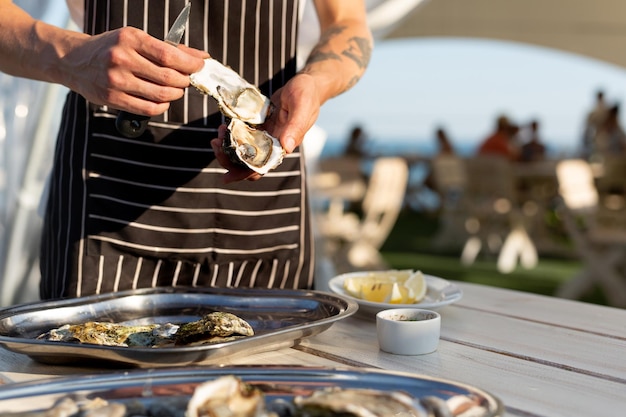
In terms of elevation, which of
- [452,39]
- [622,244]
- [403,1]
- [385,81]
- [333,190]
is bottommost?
[622,244]

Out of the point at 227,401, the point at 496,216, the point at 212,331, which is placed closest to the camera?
the point at 227,401

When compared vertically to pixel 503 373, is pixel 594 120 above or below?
above

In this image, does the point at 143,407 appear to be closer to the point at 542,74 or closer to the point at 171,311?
A: the point at 171,311

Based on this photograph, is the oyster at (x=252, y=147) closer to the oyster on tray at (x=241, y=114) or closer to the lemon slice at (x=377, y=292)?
the oyster on tray at (x=241, y=114)

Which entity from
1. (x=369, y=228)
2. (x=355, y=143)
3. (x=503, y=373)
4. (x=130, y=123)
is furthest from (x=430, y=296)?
(x=355, y=143)

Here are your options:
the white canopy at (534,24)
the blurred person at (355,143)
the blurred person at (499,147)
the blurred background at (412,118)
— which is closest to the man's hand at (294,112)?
the blurred background at (412,118)

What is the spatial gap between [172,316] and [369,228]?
5811mm

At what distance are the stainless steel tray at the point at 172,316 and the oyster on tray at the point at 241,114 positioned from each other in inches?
8.7

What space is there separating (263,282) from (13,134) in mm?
1289

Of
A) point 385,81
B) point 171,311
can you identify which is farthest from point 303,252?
point 385,81

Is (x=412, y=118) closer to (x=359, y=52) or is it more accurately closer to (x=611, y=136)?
(x=611, y=136)

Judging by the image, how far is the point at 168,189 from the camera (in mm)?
1297

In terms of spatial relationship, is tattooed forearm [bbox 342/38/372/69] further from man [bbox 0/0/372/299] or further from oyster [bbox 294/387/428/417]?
oyster [bbox 294/387/428/417]

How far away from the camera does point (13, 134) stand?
2.29 m
